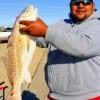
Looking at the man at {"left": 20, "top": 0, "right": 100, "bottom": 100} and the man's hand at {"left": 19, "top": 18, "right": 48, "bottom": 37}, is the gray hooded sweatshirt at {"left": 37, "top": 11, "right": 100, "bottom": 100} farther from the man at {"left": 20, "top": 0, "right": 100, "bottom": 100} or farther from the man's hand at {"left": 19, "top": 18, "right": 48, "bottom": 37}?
the man's hand at {"left": 19, "top": 18, "right": 48, "bottom": 37}

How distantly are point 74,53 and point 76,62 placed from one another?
0.34 m

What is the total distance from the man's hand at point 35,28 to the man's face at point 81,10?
0.77 metres

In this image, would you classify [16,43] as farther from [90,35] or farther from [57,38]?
[90,35]

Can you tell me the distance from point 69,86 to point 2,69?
9521mm

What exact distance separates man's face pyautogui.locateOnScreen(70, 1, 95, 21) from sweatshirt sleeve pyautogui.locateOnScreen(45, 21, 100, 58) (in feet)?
1.19

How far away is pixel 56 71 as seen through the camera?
466cm

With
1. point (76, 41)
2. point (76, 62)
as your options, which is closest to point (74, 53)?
point (76, 41)

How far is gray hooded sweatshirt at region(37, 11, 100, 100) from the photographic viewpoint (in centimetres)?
415

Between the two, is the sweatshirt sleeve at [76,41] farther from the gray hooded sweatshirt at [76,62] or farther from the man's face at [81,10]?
the man's face at [81,10]

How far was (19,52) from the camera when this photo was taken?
14.0 feet

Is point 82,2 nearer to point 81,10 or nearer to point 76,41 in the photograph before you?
point 81,10

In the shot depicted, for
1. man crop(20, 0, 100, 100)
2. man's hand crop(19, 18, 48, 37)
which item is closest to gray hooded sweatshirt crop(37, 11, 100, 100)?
man crop(20, 0, 100, 100)

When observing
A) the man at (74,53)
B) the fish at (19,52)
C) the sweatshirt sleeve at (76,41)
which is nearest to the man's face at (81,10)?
the man at (74,53)

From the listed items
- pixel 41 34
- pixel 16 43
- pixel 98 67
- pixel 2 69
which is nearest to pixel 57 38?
pixel 41 34
